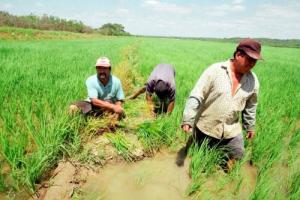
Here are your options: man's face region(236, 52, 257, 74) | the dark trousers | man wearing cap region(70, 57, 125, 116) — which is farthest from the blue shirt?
man's face region(236, 52, 257, 74)

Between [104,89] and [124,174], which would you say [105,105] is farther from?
[124,174]

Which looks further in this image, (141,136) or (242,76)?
(141,136)

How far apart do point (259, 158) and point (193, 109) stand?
101cm

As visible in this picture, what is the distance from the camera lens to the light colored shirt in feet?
8.98

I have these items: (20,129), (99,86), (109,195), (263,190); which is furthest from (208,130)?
Result: (20,129)

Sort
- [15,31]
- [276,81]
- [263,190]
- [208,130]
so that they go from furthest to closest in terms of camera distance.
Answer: [15,31] < [276,81] < [208,130] < [263,190]

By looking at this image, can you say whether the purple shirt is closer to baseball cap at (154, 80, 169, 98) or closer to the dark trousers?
baseball cap at (154, 80, 169, 98)

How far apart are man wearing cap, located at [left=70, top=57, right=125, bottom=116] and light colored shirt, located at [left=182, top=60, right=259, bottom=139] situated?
1.14 meters

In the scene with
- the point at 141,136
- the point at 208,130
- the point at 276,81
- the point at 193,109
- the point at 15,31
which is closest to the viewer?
the point at 193,109

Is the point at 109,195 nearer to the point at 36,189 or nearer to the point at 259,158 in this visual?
the point at 36,189

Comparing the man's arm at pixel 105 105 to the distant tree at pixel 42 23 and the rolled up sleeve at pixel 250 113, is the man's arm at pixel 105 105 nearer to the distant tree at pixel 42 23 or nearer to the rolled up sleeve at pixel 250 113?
the rolled up sleeve at pixel 250 113

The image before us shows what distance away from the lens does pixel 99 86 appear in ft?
11.9

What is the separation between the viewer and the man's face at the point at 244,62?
2564 millimetres

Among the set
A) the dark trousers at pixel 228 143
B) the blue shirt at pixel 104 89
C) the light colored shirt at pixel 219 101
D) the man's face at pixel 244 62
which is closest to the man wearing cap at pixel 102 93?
the blue shirt at pixel 104 89
